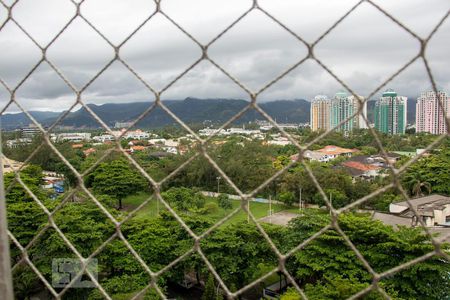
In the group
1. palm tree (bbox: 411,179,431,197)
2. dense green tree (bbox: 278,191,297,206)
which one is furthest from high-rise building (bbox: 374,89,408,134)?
dense green tree (bbox: 278,191,297,206)

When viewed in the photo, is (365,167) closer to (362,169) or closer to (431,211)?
(362,169)

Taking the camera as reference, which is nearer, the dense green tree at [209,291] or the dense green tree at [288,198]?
the dense green tree at [209,291]

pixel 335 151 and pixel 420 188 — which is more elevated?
pixel 335 151

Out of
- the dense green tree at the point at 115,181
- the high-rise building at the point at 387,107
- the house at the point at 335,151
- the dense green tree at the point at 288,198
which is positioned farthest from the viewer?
the house at the point at 335,151

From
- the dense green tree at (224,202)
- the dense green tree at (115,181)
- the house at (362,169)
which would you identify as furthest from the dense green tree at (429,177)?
the dense green tree at (115,181)

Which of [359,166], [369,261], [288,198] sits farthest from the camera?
[359,166]

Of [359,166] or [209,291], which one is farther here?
[359,166]

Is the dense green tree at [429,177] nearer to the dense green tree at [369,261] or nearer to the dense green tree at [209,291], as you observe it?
the dense green tree at [369,261]

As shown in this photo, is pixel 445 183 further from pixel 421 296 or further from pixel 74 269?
pixel 74 269

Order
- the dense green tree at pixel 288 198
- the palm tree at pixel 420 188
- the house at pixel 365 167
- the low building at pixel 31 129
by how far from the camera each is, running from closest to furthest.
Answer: the low building at pixel 31 129
the palm tree at pixel 420 188
the dense green tree at pixel 288 198
the house at pixel 365 167

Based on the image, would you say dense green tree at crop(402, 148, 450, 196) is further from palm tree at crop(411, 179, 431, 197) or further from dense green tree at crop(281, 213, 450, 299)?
dense green tree at crop(281, 213, 450, 299)

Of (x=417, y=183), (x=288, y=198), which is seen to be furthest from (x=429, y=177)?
→ (x=288, y=198)

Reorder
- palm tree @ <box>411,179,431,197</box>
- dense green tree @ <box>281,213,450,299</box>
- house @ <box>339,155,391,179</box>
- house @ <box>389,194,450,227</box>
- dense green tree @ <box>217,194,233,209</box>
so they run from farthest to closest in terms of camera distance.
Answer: house @ <box>339,155,391,179</box> < dense green tree @ <box>217,194,233,209</box> < palm tree @ <box>411,179,431,197</box> < house @ <box>389,194,450,227</box> < dense green tree @ <box>281,213,450,299</box>

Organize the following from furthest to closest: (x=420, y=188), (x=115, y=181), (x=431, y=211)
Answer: (x=115, y=181), (x=420, y=188), (x=431, y=211)
